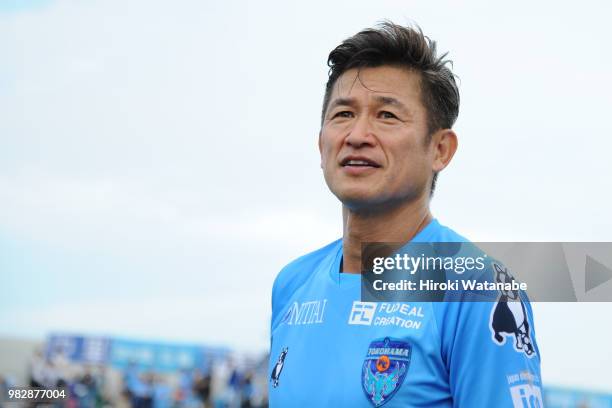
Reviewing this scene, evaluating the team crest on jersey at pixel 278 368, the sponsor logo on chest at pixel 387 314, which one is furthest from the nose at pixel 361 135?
the team crest on jersey at pixel 278 368

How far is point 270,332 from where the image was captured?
4.05 meters

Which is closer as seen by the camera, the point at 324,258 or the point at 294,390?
the point at 294,390

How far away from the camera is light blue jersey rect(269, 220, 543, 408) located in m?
2.98

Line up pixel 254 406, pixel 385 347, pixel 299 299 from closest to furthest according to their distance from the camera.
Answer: pixel 385 347, pixel 299 299, pixel 254 406

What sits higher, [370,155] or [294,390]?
[370,155]

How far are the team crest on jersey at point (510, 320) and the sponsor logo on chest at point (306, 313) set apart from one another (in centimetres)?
84

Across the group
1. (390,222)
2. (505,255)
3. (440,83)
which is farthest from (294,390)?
(440,83)

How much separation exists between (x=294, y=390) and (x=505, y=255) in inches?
47.1

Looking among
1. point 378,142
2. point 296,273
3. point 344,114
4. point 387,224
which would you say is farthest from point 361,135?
point 296,273

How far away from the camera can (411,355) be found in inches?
122

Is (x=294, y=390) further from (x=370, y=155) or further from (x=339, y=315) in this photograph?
(x=370, y=155)

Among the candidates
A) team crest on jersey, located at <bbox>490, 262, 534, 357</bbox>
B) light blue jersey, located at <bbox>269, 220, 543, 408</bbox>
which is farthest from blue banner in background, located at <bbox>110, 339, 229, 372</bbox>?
team crest on jersey, located at <bbox>490, 262, 534, 357</bbox>

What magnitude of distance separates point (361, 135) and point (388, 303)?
0.71 m

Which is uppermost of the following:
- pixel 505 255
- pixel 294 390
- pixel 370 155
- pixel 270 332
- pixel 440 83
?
pixel 440 83
